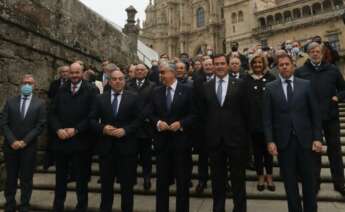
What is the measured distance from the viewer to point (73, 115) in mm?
4719

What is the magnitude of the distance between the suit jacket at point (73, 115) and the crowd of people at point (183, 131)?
0.05 ft

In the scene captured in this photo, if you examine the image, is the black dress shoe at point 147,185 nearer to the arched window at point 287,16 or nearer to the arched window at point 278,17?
the arched window at point 287,16

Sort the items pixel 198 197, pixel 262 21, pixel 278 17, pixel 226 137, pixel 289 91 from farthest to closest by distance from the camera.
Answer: pixel 262 21
pixel 278 17
pixel 198 197
pixel 226 137
pixel 289 91

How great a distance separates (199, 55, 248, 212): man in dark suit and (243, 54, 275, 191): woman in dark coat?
3.83ft

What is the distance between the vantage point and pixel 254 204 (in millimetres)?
4891

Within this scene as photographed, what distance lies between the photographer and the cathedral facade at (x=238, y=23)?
3328cm

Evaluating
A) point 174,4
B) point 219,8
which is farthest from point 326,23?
point 174,4

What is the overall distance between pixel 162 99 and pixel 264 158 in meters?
2.29

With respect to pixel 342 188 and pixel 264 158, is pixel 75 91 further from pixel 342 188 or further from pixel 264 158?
pixel 342 188

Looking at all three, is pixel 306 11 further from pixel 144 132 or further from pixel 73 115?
pixel 73 115

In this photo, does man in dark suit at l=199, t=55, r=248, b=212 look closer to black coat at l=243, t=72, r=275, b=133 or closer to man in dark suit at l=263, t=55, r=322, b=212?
man in dark suit at l=263, t=55, r=322, b=212

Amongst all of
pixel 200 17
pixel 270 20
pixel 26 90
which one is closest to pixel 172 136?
pixel 26 90

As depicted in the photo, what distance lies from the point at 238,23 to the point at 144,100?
3920 centimetres

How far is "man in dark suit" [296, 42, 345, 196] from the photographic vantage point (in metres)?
5.05
